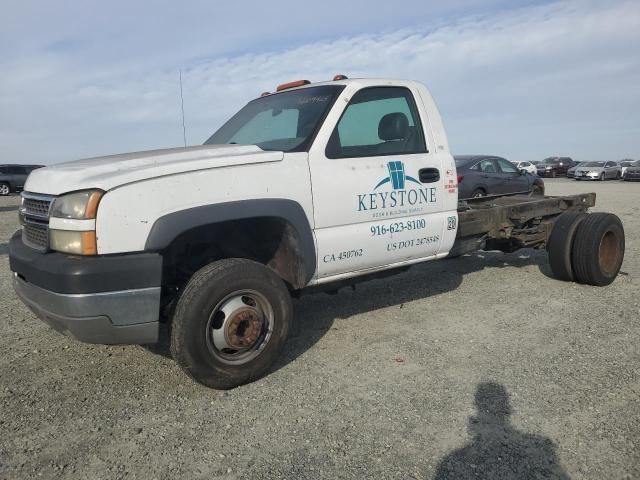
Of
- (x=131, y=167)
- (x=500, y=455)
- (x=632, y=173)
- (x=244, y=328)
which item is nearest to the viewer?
(x=500, y=455)

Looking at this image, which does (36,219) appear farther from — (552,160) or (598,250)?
(552,160)

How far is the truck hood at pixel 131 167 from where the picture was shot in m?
2.97

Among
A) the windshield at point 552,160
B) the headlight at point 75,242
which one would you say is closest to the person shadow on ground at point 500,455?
the headlight at point 75,242

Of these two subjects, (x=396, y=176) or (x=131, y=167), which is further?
(x=396, y=176)

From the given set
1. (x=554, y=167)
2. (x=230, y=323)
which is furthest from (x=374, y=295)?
(x=554, y=167)

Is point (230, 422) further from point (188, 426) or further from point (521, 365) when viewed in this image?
point (521, 365)

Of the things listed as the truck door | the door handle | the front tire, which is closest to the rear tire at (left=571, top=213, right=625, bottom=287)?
the truck door

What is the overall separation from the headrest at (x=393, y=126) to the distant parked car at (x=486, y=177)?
9.25m

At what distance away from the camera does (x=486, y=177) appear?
45.5ft

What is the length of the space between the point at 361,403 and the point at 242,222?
143cm

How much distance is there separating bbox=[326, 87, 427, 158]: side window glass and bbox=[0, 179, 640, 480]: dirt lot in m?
1.56

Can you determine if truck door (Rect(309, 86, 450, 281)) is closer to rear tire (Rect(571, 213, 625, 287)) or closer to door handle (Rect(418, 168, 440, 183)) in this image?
door handle (Rect(418, 168, 440, 183))

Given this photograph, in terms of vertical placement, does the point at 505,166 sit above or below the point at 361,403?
above

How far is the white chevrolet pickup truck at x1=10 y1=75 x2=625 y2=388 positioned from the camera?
2.96m
